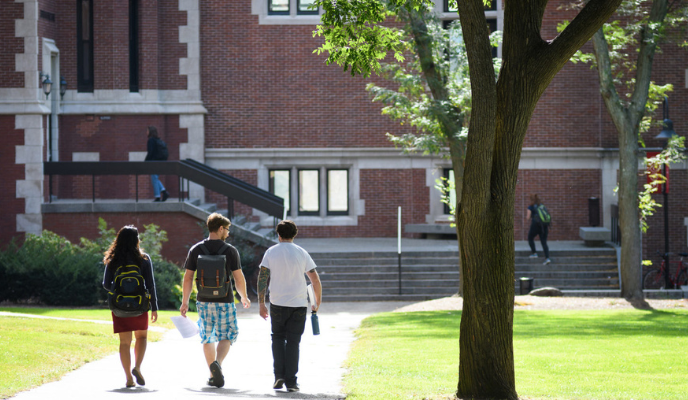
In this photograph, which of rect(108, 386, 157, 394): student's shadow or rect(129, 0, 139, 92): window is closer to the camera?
rect(108, 386, 157, 394): student's shadow

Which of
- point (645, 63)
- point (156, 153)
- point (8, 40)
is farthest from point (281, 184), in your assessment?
point (645, 63)

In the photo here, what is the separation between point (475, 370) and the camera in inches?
258

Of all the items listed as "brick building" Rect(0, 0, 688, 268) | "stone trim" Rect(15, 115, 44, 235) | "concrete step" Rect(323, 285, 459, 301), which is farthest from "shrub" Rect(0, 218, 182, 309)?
"brick building" Rect(0, 0, 688, 268)

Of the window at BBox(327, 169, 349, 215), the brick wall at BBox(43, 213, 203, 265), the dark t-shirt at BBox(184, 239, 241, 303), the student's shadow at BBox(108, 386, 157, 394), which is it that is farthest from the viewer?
the window at BBox(327, 169, 349, 215)

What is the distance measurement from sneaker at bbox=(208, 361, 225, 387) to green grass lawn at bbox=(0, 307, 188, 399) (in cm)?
154

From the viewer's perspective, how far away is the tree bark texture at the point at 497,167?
6.49 m

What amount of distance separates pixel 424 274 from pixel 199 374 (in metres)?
11.5

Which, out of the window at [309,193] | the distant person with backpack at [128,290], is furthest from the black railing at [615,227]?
the distant person with backpack at [128,290]

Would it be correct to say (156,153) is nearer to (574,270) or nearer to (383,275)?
(383,275)

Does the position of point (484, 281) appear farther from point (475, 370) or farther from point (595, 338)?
point (595, 338)

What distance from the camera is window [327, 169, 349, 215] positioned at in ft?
77.7

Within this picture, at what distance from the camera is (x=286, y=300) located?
699 centimetres

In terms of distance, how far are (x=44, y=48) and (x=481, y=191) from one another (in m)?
16.3

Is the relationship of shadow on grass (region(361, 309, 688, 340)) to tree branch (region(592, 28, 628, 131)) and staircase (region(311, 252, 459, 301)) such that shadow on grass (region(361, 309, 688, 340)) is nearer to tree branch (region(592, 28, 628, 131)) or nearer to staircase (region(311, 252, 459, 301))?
staircase (region(311, 252, 459, 301))
